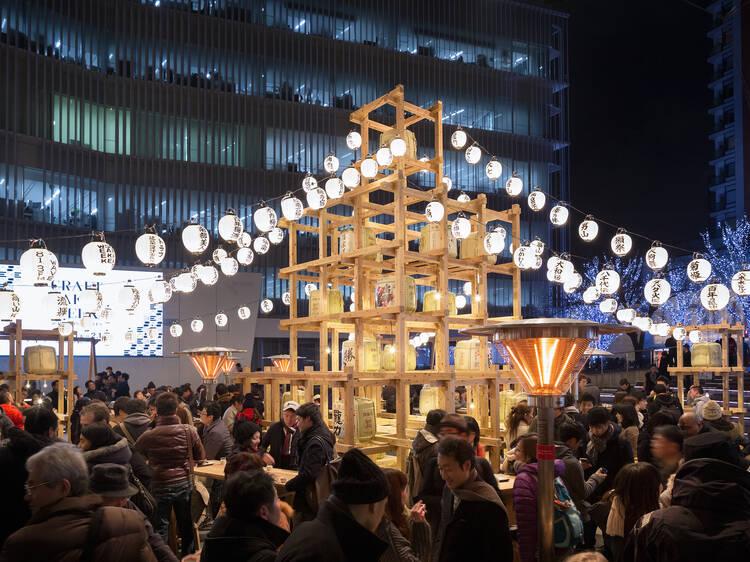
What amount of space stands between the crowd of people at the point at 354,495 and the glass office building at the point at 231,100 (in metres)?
15.8

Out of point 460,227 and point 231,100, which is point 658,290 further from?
point 231,100

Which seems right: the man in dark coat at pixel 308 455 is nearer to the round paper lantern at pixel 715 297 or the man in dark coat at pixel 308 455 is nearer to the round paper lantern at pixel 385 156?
the round paper lantern at pixel 385 156

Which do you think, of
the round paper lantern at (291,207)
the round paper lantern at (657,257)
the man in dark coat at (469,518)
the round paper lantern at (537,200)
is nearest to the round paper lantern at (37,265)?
the round paper lantern at (291,207)

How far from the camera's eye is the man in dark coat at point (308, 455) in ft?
16.7

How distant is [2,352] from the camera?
1839 cm

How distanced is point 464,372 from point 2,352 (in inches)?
593

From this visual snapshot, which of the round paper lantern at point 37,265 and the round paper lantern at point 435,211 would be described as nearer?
the round paper lantern at point 435,211

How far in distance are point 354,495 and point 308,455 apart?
2.96 meters

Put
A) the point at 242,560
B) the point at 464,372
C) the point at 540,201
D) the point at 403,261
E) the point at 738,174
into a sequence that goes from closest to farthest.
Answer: the point at 242,560 < the point at 403,261 < the point at 464,372 < the point at 540,201 < the point at 738,174

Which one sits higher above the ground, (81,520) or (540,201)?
(540,201)

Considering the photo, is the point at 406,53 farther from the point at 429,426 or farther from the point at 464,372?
the point at 429,426

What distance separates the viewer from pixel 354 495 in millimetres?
2523

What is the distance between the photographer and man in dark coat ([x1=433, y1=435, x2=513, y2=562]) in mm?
3461

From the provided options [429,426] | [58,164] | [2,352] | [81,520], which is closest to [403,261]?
[429,426]
